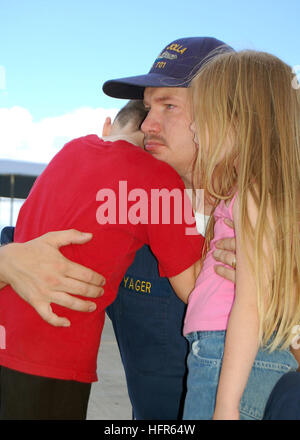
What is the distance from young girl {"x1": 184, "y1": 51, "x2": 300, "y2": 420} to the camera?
50.4 inches

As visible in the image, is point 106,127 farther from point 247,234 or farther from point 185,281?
point 247,234

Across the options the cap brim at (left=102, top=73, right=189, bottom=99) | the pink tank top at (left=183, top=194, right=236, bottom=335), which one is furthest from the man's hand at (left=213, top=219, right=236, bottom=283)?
the cap brim at (left=102, top=73, right=189, bottom=99)

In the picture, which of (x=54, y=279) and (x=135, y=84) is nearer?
(x=54, y=279)

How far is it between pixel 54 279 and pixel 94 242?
0.15 m

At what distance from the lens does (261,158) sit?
1415mm

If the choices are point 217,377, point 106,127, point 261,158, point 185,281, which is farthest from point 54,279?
point 106,127

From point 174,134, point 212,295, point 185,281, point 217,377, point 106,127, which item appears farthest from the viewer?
point 106,127

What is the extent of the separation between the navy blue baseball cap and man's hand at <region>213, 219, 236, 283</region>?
562 mm

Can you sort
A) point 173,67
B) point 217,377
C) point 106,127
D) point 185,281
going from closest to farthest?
1. point 217,377
2. point 185,281
3. point 173,67
4. point 106,127

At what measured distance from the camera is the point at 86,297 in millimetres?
1532

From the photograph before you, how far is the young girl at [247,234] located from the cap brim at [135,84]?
0.49 ft

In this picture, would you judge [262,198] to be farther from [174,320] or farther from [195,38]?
[195,38]

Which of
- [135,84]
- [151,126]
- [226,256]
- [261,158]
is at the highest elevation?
[135,84]

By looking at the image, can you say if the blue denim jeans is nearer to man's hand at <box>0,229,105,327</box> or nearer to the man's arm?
the man's arm
